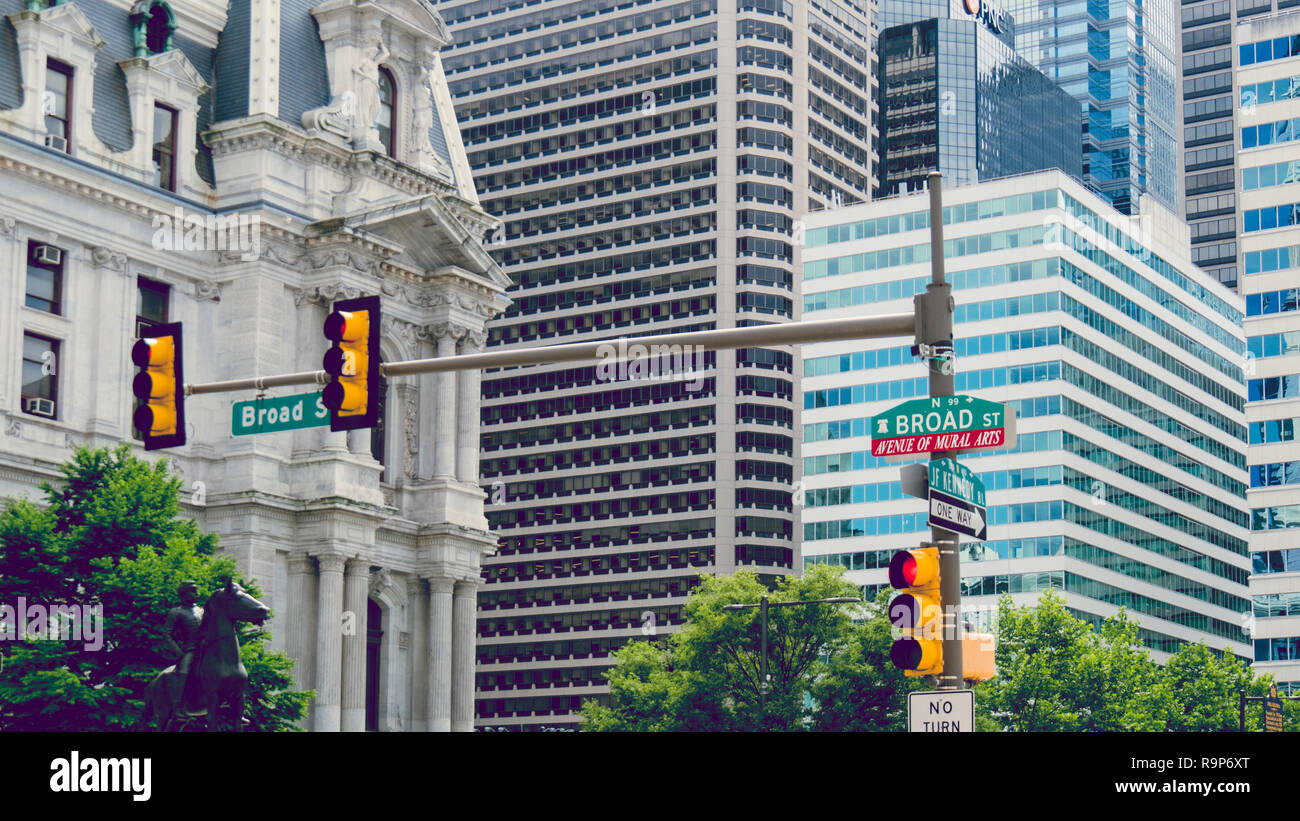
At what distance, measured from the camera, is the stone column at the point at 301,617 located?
2517 inches

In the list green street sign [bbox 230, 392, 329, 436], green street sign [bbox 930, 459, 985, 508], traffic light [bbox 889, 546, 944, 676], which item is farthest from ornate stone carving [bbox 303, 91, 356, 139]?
traffic light [bbox 889, 546, 944, 676]

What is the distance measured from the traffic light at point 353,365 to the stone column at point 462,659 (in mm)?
47893

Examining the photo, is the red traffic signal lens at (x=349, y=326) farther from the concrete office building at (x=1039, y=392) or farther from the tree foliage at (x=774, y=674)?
the concrete office building at (x=1039, y=392)

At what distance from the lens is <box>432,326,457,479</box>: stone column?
234 feet

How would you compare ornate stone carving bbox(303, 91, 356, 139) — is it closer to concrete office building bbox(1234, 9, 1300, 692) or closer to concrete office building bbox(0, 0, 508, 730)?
concrete office building bbox(0, 0, 508, 730)

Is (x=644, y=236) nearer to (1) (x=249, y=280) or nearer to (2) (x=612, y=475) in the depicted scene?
(2) (x=612, y=475)

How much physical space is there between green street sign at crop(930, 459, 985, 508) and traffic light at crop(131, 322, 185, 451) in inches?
412

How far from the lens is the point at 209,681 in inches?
1319

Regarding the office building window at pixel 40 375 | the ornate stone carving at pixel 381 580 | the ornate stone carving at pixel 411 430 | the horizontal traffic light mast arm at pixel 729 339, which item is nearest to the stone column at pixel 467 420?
the ornate stone carving at pixel 411 430

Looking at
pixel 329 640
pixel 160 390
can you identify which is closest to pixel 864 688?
pixel 329 640
